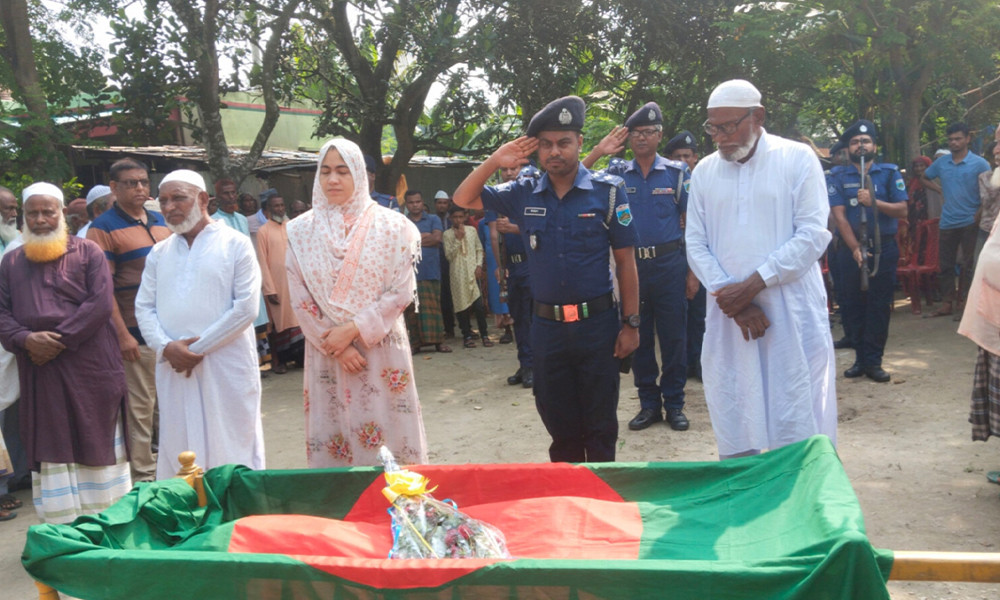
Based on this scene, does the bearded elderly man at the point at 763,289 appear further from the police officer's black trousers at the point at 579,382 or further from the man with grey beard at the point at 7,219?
the man with grey beard at the point at 7,219

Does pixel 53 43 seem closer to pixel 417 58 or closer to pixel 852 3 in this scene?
pixel 417 58

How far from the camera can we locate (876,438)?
514 cm

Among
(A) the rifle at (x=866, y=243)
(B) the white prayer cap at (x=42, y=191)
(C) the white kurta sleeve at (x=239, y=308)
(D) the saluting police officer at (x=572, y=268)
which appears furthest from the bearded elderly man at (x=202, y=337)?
(A) the rifle at (x=866, y=243)

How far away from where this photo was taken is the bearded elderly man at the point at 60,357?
14.1 feet

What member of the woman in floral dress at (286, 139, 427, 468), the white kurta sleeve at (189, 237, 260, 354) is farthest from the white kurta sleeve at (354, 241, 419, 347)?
the white kurta sleeve at (189, 237, 260, 354)

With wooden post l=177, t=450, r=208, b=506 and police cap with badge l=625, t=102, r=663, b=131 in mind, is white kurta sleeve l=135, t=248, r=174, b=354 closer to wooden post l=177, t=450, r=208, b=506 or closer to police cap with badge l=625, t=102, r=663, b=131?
wooden post l=177, t=450, r=208, b=506

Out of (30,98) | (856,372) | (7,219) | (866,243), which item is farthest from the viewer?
(30,98)

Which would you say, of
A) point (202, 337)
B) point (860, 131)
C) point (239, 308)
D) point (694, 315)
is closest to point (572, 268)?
point (239, 308)

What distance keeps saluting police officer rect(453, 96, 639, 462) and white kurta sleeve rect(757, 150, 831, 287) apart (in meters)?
0.66

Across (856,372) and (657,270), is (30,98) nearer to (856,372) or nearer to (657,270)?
(657,270)

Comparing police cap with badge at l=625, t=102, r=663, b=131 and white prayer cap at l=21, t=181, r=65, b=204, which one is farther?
police cap with badge at l=625, t=102, r=663, b=131

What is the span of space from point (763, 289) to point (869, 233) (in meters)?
3.26

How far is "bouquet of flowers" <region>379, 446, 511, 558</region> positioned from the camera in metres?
2.65

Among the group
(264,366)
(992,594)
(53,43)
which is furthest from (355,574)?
(53,43)
